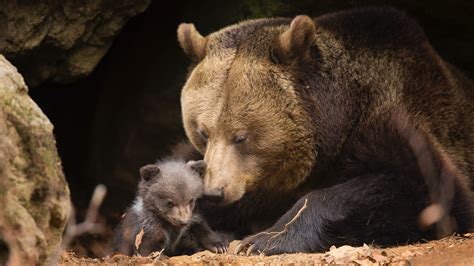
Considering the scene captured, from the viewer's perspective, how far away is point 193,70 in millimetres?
7660

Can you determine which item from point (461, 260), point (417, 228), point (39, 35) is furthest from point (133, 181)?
point (461, 260)

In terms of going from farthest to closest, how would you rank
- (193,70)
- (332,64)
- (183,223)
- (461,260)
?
(193,70), (332,64), (183,223), (461,260)

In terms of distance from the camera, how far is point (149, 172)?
22.5 feet

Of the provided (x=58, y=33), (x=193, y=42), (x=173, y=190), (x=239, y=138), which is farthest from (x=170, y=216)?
(x=58, y=33)

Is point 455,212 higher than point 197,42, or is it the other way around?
point 197,42

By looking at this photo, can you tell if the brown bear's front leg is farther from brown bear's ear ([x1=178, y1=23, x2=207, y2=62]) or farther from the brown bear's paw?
brown bear's ear ([x1=178, y1=23, x2=207, y2=62])

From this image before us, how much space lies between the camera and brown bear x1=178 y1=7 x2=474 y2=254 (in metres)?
6.70

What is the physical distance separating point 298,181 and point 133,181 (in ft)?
13.0

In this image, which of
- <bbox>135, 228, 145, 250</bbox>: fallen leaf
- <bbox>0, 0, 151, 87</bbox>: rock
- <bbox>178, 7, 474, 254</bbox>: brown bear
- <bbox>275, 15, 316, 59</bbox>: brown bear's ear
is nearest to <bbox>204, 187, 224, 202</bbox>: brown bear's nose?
<bbox>178, 7, 474, 254</bbox>: brown bear

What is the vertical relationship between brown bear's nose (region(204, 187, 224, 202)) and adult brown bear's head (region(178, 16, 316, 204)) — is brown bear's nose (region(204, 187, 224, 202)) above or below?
below

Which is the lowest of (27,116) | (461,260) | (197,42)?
(461,260)

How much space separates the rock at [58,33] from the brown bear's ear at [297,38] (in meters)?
2.16

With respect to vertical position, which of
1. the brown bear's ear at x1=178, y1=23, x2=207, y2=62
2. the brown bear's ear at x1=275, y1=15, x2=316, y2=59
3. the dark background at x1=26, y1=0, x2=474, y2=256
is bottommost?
the dark background at x1=26, y1=0, x2=474, y2=256

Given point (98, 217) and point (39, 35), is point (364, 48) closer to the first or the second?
point (39, 35)
